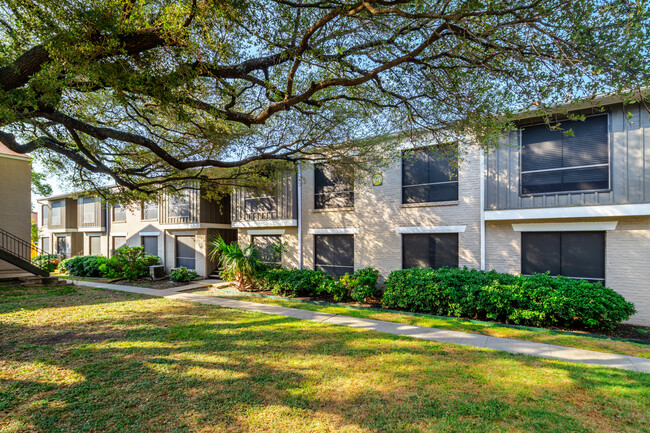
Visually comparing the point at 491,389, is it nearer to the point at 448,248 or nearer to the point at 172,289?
the point at 448,248

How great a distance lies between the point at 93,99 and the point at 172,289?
8324 mm

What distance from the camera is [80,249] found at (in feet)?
85.8

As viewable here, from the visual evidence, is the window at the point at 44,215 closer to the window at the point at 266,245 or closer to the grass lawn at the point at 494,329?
the window at the point at 266,245

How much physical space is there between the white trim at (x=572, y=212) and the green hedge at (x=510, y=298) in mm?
2012

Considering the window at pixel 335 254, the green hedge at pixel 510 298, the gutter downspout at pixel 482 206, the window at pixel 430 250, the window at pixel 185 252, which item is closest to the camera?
Result: the green hedge at pixel 510 298

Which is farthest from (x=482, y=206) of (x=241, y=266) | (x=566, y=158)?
(x=241, y=266)

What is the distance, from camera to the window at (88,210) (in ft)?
80.2

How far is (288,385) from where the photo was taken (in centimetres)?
467

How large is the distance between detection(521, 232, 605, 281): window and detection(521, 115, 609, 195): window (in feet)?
4.76

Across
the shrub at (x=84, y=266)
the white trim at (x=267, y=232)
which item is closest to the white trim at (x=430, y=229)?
the white trim at (x=267, y=232)

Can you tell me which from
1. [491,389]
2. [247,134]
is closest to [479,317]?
[491,389]

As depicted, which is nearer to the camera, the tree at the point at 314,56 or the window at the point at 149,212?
the tree at the point at 314,56

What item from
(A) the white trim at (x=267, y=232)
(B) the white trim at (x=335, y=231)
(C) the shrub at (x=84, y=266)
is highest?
(B) the white trim at (x=335, y=231)

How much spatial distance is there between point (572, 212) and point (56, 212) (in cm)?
3505
